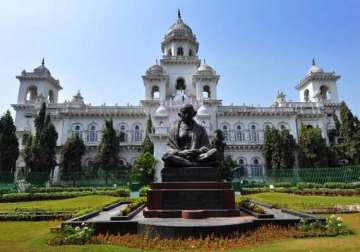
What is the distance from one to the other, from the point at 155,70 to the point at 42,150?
74.4ft

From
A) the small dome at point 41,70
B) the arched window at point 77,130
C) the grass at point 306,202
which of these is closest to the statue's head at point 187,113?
the grass at point 306,202

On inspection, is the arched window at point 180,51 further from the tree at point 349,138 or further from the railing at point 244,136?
the tree at point 349,138

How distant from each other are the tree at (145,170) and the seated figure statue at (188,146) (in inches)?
958

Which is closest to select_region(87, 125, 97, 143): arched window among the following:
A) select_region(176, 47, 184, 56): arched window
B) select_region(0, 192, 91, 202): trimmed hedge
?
select_region(176, 47, 184, 56): arched window

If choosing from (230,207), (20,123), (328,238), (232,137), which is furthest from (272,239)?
(20,123)

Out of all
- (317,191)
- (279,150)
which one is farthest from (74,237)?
(279,150)

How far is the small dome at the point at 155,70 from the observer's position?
→ 5081 centimetres

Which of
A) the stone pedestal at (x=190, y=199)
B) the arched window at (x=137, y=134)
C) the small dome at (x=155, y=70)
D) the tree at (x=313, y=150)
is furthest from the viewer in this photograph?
the small dome at (x=155, y=70)

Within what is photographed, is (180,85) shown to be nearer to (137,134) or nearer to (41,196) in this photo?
(137,134)

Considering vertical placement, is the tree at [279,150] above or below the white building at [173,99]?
Result: below

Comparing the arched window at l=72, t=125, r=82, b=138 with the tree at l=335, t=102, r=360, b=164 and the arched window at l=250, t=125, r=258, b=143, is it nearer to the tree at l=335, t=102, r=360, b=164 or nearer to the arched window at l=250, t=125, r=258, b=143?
the arched window at l=250, t=125, r=258, b=143

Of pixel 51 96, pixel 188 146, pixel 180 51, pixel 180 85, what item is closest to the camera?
pixel 188 146

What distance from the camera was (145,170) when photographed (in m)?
36.3

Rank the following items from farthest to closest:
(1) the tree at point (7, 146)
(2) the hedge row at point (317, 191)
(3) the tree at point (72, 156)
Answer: (3) the tree at point (72, 156) → (1) the tree at point (7, 146) → (2) the hedge row at point (317, 191)
